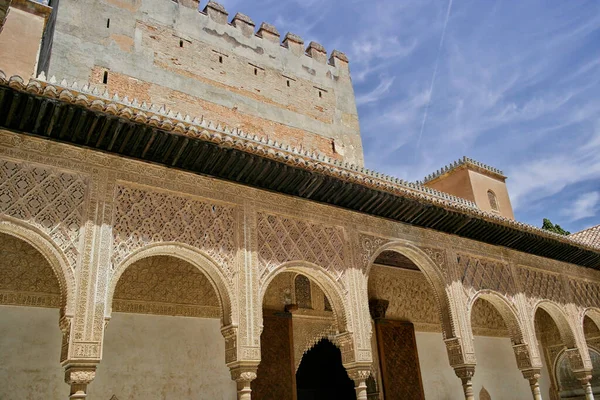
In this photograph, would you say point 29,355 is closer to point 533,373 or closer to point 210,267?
point 210,267

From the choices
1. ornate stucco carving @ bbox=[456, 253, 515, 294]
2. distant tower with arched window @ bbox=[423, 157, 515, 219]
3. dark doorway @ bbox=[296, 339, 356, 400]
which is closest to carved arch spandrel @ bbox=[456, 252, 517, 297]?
ornate stucco carving @ bbox=[456, 253, 515, 294]

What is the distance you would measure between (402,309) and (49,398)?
6827 millimetres

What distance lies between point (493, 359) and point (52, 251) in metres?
10.4

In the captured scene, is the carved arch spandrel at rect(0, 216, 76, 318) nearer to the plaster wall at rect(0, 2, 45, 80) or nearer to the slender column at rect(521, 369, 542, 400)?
the plaster wall at rect(0, 2, 45, 80)

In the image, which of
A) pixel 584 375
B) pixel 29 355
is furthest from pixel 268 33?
pixel 584 375

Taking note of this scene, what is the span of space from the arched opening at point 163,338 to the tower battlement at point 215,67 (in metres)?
4.54

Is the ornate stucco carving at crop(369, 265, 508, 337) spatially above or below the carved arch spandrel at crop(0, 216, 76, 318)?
above

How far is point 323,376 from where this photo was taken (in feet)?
33.3

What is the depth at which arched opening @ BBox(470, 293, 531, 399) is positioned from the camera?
1222 centimetres

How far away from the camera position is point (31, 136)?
586 cm

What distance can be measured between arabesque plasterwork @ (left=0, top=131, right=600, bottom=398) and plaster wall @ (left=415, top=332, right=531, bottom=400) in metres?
1.87

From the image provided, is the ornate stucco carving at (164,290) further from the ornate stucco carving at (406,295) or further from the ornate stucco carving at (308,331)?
the ornate stucco carving at (406,295)

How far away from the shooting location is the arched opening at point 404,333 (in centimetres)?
1029

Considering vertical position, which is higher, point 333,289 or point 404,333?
point 333,289
